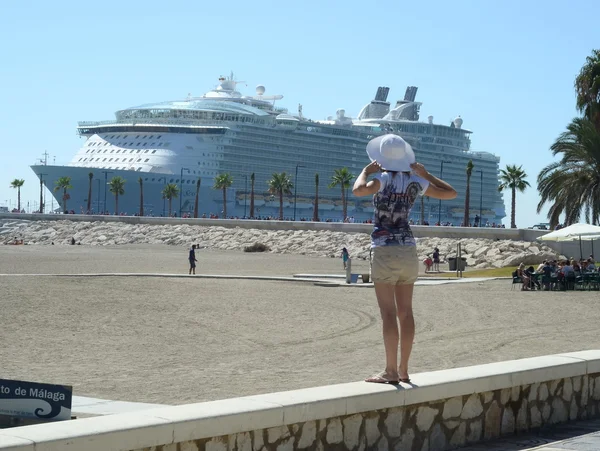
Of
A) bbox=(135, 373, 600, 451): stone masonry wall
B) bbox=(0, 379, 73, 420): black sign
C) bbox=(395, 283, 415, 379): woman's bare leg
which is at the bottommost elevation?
bbox=(135, 373, 600, 451): stone masonry wall

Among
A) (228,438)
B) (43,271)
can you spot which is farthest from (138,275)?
(228,438)

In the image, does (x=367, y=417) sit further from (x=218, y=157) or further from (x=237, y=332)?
(x=218, y=157)

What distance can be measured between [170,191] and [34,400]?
84.5 metres

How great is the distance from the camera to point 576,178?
36094 mm

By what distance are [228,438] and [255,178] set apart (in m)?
92.2

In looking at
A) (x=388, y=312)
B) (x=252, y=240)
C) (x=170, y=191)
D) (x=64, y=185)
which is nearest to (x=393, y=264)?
(x=388, y=312)

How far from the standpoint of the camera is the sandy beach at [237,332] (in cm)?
1019

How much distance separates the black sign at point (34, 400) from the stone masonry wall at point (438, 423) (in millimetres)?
1051

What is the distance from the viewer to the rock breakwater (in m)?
42.9

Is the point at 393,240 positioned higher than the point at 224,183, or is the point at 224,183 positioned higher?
the point at 224,183

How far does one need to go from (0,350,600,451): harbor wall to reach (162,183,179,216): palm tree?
83028mm

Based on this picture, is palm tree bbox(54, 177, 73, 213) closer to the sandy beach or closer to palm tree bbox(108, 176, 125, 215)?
palm tree bbox(108, 176, 125, 215)

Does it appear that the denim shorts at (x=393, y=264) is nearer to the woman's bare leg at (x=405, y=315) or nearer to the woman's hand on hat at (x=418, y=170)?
the woman's bare leg at (x=405, y=315)

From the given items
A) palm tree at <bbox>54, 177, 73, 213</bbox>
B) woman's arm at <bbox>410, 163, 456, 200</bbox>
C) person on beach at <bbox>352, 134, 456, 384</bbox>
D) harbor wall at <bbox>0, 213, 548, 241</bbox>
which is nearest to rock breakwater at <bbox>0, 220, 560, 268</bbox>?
harbor wall at <bbox>0, 213, 548, 241</bbox>
